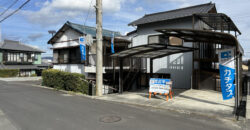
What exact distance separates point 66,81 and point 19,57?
32070mm

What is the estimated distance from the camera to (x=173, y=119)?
22.0 ft

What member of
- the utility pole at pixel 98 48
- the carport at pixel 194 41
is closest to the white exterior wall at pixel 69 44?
the utility pole at pixel 98 48

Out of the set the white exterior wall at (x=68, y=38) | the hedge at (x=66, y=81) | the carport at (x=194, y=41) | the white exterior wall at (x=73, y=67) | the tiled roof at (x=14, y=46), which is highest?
the tiled roof at (x=14, y=46)

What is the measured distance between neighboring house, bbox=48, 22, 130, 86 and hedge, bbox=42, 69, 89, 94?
154cm

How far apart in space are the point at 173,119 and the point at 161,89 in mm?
3666

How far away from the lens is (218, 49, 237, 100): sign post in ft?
25.4

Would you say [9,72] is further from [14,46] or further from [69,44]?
[69,44]

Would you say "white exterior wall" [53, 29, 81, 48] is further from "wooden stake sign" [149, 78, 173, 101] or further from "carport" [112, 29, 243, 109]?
"wooden stake sign" [149, 78, 173, 101]

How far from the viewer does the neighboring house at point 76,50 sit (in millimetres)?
16156

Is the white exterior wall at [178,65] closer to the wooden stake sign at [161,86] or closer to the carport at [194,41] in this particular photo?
the carport at [194,41]

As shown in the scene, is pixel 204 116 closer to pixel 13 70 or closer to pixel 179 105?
pixel 179 105

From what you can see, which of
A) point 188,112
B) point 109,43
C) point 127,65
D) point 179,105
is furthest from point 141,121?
point 109,43

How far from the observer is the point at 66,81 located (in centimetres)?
1494

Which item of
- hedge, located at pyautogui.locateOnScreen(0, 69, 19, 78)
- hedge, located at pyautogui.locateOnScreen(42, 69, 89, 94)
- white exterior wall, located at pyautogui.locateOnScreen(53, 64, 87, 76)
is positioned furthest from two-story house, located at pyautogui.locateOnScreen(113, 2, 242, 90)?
hedge, located at pyautogui.locateOnScreen(0, 69, 19, 78)
